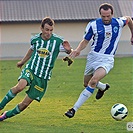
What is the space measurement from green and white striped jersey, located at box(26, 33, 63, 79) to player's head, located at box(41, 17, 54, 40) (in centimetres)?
11

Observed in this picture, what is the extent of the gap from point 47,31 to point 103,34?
1.14 meters

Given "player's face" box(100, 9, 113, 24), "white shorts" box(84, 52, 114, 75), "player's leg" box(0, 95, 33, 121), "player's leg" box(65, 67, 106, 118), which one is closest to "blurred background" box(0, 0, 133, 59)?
"white shorts" box(84, 52, 114, 75)

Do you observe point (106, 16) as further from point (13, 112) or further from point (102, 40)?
point (13, 112)

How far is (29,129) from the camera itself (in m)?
9.45

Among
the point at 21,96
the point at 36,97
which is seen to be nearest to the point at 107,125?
the point at 36,97

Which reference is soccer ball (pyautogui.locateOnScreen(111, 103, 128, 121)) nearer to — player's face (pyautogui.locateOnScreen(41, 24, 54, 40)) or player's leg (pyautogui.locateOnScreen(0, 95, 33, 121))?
player's leg (pyautogui.locateOnScreen(0, 95, 33, 121))

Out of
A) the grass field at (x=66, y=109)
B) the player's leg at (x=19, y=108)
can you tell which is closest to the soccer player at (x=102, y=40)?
the grass field at (x=66, y=109)

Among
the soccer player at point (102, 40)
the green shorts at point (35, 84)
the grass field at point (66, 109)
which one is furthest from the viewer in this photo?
the soccer player at point (102, 40)

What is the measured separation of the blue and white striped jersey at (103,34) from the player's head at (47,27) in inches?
32.1

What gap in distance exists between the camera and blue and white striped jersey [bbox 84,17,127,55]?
10.4m

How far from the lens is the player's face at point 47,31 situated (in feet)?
32.3

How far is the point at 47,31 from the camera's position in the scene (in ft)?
32.5

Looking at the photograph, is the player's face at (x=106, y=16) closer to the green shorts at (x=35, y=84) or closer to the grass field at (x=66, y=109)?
the green shorts at (x=35, y=84)

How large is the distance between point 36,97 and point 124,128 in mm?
1698
